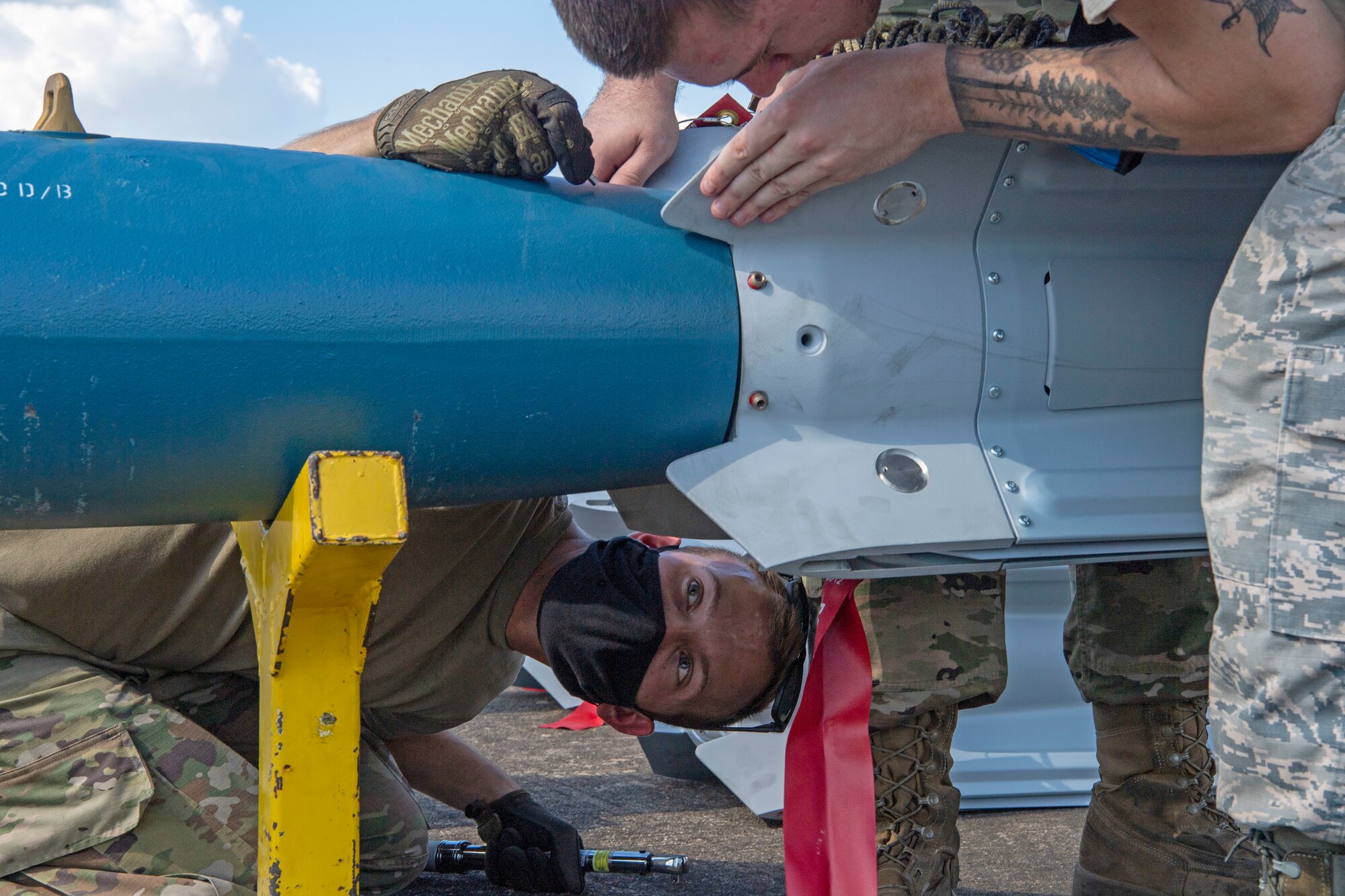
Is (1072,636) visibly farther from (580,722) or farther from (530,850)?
(580,722)

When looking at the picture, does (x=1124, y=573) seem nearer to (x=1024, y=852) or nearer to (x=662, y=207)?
(x=1024, y=852)

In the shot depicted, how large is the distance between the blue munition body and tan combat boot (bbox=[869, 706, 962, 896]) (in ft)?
1.50

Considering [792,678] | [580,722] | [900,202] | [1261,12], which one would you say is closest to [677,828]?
[792,678]

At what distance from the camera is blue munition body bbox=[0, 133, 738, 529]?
102cm

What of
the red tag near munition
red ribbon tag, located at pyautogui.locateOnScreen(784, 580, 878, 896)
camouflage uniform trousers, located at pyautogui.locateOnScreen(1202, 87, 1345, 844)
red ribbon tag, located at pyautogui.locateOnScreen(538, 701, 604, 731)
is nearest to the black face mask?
red ribbon tag, located at pyautogui.locateOnScreen(784, 580, 878, 896)

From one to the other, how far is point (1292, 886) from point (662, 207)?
3.00ft

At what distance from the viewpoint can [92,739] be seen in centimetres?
137

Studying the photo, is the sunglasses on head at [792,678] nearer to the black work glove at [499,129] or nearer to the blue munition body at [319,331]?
the blue munition body at [319,331]

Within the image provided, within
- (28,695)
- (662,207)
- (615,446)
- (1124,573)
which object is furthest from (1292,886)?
(28,695)

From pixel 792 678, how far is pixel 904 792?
45 cm

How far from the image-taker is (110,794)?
1343 mm

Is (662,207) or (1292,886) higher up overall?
(662,207)

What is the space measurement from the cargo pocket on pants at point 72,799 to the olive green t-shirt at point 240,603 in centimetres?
19

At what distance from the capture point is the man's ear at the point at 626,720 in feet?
6.16
